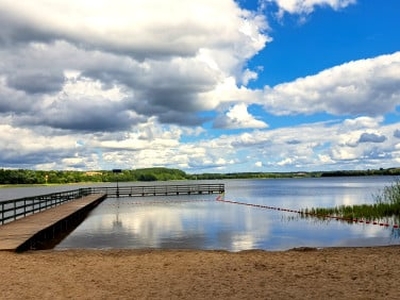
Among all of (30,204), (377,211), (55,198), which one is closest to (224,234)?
(30,204)

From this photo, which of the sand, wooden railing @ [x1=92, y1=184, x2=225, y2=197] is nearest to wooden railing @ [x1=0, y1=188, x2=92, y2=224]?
wooden railing @ [x1=92, y1=184, x2=225, y2=197]

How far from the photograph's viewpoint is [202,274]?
1058 cm

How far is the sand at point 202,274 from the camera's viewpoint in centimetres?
880

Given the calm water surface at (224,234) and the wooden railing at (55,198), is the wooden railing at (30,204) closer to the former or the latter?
the wooden railing at (55,198)

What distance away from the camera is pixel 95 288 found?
938 cm

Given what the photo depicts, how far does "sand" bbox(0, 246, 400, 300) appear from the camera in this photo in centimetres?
880

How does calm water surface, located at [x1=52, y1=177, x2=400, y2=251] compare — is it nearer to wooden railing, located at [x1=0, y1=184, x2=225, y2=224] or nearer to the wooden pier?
wooden railing, located at [x1=0, y1=184, x2=225, y2=224]

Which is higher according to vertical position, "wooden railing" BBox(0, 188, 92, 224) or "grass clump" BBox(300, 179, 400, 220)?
"wooden railing" BBox(0, 188, 92, 224)

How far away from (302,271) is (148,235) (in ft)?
39.3

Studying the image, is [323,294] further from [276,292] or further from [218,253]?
[218,253]

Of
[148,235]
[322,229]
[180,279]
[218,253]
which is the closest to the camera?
[180,279]

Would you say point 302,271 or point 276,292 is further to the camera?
point 302,271

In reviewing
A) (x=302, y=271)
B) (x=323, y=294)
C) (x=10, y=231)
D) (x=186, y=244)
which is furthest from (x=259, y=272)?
(x=10, y=231)

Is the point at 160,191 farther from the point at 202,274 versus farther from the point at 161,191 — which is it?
the point at 202,274
